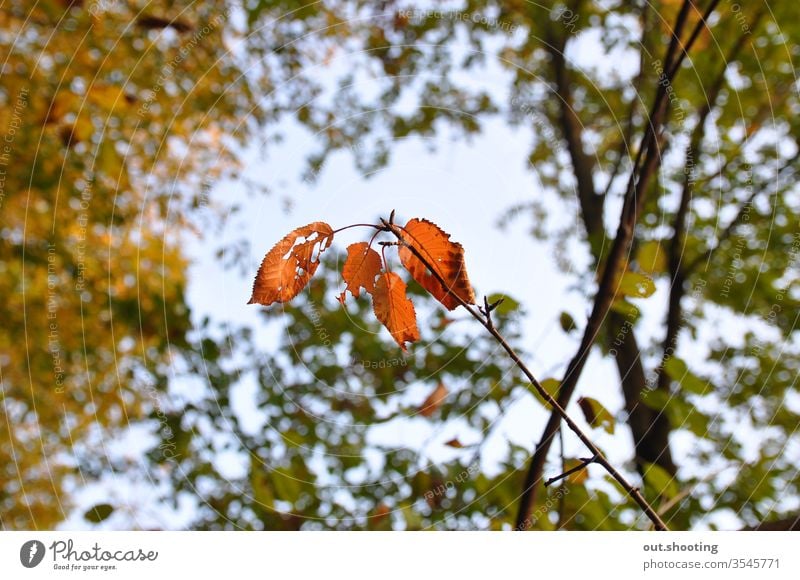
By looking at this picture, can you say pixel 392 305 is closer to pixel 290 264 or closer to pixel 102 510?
pixel 290 264

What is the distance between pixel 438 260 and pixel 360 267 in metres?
0.12

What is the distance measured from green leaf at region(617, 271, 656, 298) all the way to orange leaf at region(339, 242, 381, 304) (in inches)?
26.4

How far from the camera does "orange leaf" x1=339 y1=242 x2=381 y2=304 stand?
97cm

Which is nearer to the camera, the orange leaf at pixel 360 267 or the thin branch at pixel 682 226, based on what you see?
the orange leaf at pixel 360 267

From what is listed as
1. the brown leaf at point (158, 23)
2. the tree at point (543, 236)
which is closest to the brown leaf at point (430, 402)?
the tree at point (543, 236)

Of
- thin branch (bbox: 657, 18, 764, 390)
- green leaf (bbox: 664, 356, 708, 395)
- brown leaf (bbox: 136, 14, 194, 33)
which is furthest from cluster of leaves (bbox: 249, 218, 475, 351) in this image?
brown leaf (bbox: 136, 14, 194, 33)

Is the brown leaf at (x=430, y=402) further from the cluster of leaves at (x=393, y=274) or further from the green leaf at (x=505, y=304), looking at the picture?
the cluster of leaves at (x=393, y=274)

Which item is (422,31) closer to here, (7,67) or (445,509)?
(7,67)

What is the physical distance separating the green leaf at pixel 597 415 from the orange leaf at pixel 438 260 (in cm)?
56

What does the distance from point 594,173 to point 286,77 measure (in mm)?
2034

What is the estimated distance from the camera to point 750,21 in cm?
328

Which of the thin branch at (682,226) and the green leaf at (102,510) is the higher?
the thin branch at (682,226)

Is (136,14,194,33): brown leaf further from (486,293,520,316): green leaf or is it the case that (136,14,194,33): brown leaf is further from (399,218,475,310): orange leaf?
(399,218,475,310): orange leaf

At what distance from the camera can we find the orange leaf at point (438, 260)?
91 centimetres
